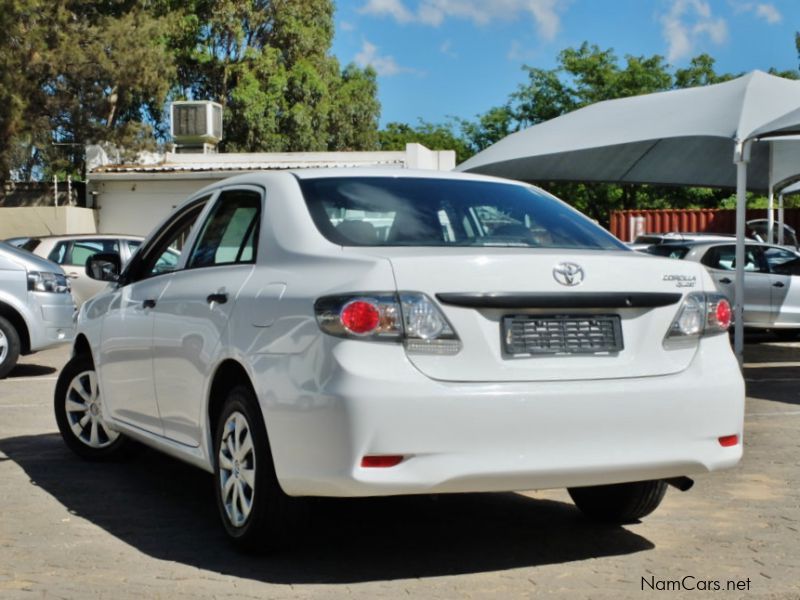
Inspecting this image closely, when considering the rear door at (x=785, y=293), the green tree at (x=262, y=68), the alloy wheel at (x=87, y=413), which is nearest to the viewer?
the alloy wheel at (x=87, y=413)

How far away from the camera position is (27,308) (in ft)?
41.4

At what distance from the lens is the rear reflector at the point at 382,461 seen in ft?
14.9

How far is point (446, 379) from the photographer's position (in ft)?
15.1

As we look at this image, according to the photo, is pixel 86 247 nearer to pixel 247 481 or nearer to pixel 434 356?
pixel 247 481

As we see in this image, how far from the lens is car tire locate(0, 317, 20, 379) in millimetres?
12516

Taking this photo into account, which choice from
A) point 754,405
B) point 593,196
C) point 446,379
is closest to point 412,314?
A: point 446,379

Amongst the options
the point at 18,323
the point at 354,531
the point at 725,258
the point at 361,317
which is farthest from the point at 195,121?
the point at 361,317

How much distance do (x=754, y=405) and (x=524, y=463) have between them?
6489 mm

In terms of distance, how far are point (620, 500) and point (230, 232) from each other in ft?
7.29

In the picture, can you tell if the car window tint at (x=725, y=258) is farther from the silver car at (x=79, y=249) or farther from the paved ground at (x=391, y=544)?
the paved ground at (x=391, y=544)

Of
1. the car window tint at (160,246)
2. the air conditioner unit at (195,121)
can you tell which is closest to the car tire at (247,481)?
the car window tint at (160,246)

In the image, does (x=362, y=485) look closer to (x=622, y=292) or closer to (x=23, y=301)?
(x=622, y=292)

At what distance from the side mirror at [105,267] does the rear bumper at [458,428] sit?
8.86ft

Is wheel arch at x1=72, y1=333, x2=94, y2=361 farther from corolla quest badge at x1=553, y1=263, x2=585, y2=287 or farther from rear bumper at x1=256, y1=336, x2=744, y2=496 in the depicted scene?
corolla quest badge at x1=553, y1=263, x2=585, y2=287
